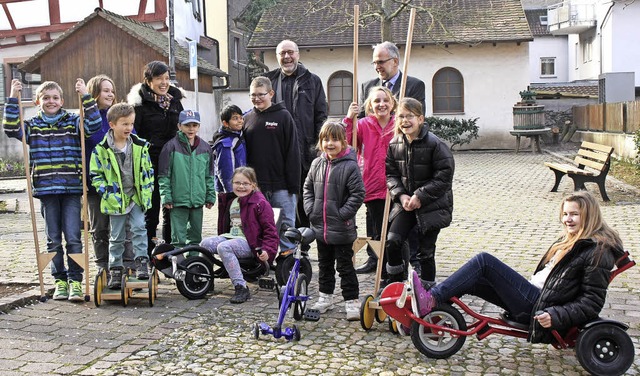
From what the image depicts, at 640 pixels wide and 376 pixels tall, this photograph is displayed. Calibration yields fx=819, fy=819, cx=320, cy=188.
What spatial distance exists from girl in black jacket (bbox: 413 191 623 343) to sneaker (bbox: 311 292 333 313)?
52.8 inches

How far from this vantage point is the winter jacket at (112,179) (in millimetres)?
6520

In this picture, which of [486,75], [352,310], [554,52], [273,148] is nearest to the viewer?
[352,310]

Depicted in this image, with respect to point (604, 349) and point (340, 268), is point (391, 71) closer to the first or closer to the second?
point (340, 268)

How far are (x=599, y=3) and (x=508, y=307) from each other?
36.9m

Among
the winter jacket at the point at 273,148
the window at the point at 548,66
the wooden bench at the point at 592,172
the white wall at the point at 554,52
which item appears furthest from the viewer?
the window at the point at 548,66

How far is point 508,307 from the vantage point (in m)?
4.98

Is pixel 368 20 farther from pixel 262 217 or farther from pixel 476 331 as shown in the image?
pixel 476 331

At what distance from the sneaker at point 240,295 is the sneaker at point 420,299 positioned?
6.42 feet

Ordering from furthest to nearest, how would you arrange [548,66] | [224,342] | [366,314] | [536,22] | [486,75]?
1. [536,22]
2. [548,66]
3. [486,75]
4. [366,314]
5. [224,342]

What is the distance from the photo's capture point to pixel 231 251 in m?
6.61

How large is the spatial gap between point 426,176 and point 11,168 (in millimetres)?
19860

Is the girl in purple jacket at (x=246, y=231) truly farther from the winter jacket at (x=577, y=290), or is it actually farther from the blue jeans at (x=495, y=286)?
the winter jacket at (x=577, y=290)

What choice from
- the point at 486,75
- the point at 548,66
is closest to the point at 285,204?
the point at 486,75

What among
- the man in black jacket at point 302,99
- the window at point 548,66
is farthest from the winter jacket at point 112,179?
the window at point 548,66
